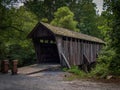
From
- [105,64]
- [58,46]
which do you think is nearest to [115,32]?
[105,64]

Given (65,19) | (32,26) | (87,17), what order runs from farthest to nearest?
1. (87,17)
2. (65,19)
3. (32,26)

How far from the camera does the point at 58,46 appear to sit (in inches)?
724

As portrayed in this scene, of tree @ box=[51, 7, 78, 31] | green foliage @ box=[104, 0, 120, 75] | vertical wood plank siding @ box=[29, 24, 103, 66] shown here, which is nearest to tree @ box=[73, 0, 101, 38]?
tree @ box=[51, 7, 78, 31]

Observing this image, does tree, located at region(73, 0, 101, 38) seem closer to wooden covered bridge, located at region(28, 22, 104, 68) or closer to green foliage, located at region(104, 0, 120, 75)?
wooden covered bridge, located at region(28, 22, 104, 68)

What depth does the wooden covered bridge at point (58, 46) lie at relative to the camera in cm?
1854

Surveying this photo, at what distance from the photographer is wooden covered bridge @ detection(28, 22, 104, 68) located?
18544 millimetres

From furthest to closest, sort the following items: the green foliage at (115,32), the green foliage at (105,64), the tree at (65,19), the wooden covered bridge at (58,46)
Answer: the tree at (65,19) → the wooden covered bridge at (58,46) → the green foliage at (105,64) → the green foliage at (115,32)

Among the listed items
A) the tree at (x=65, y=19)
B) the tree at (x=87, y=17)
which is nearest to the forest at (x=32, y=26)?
the tree at (x=65, y=19)

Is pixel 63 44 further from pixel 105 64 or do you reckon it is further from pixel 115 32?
pixel 115 32

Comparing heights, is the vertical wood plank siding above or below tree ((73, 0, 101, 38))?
below

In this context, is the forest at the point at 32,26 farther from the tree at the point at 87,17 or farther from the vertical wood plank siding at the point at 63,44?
the tree at the point at 87,17

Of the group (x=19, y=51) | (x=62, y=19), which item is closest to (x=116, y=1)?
(x=19, y=51)

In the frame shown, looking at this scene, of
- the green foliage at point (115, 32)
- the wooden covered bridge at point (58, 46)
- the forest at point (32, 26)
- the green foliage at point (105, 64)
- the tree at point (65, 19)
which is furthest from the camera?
the tree at point (65, 19)

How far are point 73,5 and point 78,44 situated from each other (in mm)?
33150
